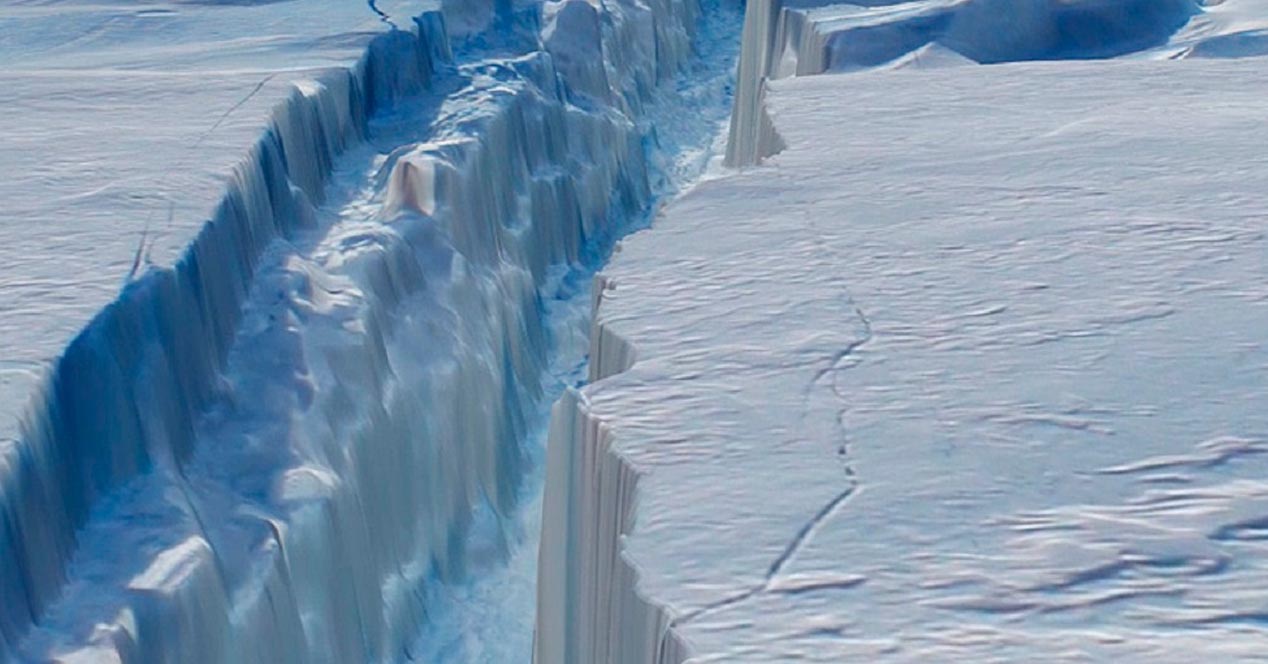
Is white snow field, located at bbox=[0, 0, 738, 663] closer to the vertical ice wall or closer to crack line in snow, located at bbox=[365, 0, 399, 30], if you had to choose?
crack line in snow, located at bbox=[365, 0, 399, 30]

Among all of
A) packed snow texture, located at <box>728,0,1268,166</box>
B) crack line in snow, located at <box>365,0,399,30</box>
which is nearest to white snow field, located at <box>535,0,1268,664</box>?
packed snow texture, located at <box>728,0,1268,166</box>

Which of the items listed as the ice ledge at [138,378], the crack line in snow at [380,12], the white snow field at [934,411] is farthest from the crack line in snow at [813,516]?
the crack line in snow at [380,12]

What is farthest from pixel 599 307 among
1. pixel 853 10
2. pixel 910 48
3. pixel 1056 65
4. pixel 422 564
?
pixel 853 10

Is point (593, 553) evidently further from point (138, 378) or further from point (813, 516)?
point (138, 378)

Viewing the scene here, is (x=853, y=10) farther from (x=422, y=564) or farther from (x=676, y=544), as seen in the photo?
(x=676, y=544)

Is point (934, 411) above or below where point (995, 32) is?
above

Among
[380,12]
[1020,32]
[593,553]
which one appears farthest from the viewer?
[380,12]

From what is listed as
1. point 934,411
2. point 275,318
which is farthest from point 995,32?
point 934,411

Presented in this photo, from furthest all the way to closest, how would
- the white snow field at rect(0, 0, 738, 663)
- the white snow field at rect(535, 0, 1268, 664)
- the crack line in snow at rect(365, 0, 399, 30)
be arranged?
1. the crack line in snow at rect(365, 0, 399, 30)
2. the white snow field at rect(0, 0, 738, 663)
3. the white snow field at rect(535, 0, 1268, 664)
